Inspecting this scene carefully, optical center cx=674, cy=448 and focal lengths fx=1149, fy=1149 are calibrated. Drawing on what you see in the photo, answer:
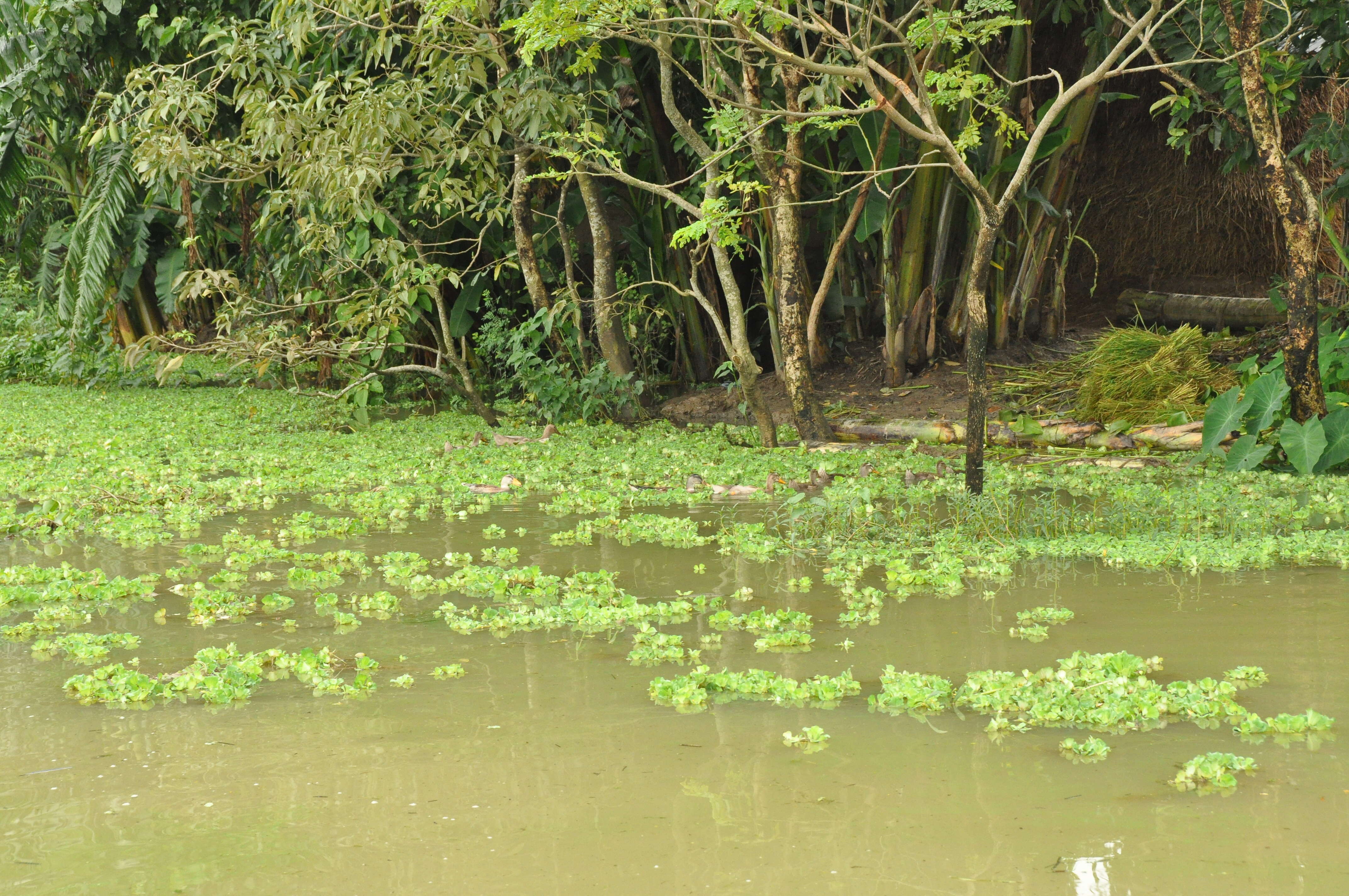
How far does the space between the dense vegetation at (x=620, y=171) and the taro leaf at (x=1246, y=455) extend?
384mm

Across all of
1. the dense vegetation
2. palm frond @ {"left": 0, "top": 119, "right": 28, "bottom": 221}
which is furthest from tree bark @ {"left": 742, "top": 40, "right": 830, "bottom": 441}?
palm frond @ {"left": 0, "top": 119, "right": 28, "bottom": 221}

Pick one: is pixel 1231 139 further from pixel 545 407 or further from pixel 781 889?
pixel 781 889

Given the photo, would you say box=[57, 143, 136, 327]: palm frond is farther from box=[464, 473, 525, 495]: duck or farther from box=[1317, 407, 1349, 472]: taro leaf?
box=[1317, 407, 1349, 472]: taro leaf

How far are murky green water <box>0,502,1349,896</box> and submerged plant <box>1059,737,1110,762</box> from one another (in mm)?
29

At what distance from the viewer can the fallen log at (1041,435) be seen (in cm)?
695

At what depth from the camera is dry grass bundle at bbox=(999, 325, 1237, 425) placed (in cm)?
757

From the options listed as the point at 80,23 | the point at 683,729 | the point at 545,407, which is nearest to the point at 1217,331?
the point at 545,407

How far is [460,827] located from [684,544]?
102 inches

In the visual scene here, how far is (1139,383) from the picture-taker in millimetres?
7730

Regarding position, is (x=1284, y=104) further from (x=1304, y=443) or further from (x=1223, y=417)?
(x=1304, y=443)

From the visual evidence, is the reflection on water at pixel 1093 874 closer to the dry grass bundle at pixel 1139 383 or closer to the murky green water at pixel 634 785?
the murky green water at pixel 634 785

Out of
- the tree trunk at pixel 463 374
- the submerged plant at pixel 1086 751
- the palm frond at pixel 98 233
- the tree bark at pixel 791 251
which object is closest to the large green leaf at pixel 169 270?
the palm frond at pixel 98 233

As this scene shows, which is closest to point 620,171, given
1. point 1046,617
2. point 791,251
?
point 791,251

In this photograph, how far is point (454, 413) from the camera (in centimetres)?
954
